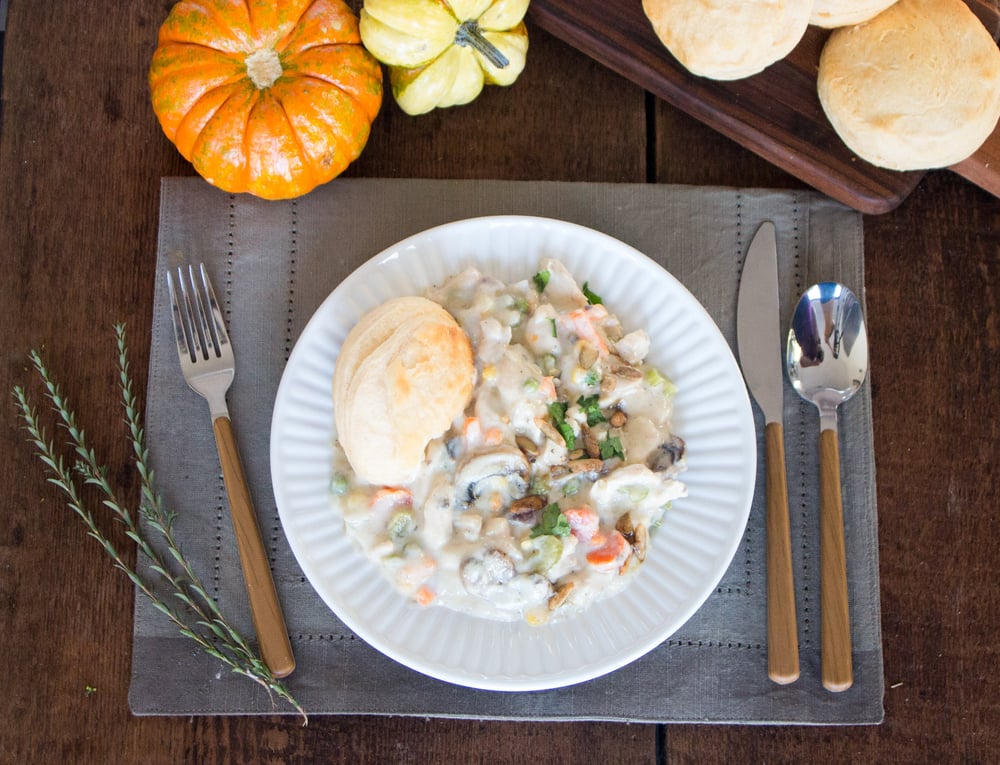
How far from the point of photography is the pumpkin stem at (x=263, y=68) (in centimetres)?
225

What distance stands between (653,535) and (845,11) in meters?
1.41

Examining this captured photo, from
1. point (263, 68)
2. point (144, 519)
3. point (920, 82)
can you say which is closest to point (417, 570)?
point (144, 519)

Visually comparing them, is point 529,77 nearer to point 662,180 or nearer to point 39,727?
point 662,180

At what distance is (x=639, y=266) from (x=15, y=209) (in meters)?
1.80

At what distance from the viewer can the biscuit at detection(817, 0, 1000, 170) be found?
2.18m

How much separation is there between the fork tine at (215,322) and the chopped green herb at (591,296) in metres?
0.99

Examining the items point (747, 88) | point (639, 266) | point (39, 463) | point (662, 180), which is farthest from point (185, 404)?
point (747, 88)

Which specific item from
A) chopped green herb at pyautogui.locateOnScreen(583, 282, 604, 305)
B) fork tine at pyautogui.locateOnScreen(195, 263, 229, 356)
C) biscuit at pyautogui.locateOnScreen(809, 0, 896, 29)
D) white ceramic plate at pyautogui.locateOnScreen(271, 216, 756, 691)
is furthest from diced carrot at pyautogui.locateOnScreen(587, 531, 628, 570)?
biscuit at pyautogui.locateOnScreen(809, 0, 896, 29)

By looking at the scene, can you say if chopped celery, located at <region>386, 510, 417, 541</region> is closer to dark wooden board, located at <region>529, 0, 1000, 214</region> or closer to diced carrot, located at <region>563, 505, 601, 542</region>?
diced carrot, located at <region>563, 505, 601, 542</region>

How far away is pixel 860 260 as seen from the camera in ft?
8.22

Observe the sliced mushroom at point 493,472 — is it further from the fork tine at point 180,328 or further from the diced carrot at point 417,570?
the fork tine at point 180,328

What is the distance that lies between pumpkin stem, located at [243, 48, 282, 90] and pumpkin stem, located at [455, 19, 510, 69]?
478 mm

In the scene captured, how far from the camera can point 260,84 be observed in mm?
2252

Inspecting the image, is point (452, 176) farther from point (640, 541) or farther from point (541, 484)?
point (640, 541)
